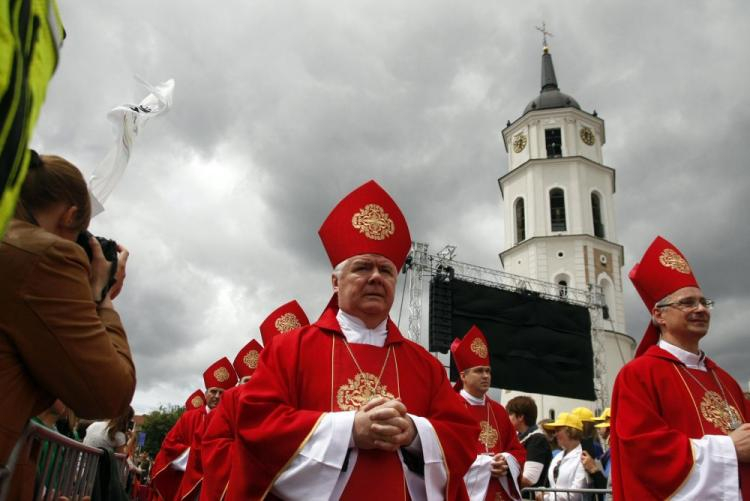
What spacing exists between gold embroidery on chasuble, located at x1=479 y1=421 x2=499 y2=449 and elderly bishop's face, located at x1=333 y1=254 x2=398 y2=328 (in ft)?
10.3

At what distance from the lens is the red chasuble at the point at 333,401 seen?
275cm

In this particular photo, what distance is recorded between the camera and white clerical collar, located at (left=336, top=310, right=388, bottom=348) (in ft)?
11.0

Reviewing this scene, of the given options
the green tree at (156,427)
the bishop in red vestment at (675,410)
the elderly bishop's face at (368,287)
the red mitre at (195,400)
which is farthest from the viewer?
the green tree at (156,427)

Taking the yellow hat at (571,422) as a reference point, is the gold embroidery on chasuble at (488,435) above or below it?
below

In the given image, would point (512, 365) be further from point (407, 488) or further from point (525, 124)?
point (525, 124)

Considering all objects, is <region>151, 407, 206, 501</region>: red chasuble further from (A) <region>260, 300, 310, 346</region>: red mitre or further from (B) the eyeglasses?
(B) the eyeglasses

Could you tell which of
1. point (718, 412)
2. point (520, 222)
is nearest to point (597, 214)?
point (520, 222)

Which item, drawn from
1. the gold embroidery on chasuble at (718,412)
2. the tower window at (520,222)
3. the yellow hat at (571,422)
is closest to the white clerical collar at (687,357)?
the gold embroidery on chasuble at (718,412)

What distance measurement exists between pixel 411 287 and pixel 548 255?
631 inches

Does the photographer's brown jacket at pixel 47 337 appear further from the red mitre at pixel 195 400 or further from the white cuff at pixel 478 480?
the red mitre at pixel 195 400

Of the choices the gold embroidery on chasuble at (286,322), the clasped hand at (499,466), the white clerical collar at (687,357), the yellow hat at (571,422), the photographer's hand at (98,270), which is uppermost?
the gold embroidery on chasuble at (286,322)

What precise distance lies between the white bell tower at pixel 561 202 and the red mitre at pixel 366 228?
29550mm

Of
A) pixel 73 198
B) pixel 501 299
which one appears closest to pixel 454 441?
pixel 73 198

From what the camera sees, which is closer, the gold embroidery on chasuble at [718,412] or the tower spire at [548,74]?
the gold embroidery on chasuble at [718,412]
